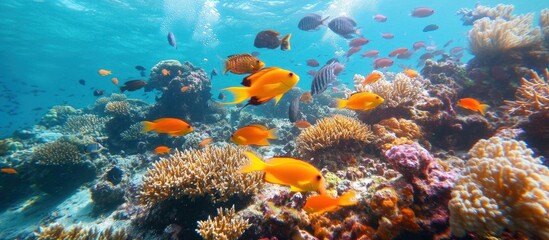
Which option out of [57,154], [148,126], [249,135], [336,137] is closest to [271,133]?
[249,135]

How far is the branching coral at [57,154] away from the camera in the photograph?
8.77m

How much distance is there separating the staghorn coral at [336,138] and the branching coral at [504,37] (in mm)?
5747

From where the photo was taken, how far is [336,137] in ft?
17.7

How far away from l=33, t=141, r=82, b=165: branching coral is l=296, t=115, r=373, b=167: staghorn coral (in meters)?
8.19

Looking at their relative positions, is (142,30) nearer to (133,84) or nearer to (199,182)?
(133,84)

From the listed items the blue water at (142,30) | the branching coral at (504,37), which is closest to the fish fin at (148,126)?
the branching coral at (504,37)

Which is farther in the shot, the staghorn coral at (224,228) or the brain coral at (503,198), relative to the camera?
the staghorn coral at (224,228)

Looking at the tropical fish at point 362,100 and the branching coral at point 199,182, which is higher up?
the tropical fish at point 362,100

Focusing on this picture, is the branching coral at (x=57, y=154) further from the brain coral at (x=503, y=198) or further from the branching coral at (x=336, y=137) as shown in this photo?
the brain coral at (x=503, y=198)

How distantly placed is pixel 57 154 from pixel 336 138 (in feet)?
30.4

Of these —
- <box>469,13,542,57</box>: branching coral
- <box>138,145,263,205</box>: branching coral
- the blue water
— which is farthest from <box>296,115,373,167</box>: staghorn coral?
the blue water

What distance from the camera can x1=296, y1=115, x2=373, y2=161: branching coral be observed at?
17.9 feet

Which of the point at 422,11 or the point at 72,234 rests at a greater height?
the point at 422,11

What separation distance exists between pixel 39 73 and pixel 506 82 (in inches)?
2976
